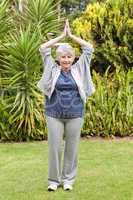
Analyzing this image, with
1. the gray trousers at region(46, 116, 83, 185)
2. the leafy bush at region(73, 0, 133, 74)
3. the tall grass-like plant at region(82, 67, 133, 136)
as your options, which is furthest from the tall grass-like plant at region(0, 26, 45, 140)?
the gray trousers at region(46, 116, 83, 185)

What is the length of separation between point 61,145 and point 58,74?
887 mm

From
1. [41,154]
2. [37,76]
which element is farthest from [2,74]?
[41,154]

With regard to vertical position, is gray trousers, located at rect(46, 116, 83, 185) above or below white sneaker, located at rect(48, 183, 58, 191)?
above

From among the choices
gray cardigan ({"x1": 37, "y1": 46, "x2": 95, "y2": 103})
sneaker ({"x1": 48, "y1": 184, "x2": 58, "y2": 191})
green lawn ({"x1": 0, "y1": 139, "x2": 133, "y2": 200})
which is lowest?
green lawn ({"x1": 0, "y1": 139, "x2": 133, "y2": 200})

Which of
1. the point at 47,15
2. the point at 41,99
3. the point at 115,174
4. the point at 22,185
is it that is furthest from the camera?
the point at 47,15

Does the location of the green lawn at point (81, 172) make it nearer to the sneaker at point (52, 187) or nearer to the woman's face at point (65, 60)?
the sneaker at point (52, 187)

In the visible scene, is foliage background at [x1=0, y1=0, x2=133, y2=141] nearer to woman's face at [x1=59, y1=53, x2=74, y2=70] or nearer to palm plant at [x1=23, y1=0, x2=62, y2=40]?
palm plant at [x1=23, y1=0, x2=62, y2=40]

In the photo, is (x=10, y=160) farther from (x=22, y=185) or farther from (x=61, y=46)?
(x=61, y=46)

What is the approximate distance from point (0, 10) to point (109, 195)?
5855 mm

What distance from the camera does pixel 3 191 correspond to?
6.70m

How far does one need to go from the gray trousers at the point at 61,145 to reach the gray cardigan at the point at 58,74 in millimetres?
339

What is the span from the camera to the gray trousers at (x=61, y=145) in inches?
252

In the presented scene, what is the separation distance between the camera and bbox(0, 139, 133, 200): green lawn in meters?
6.51

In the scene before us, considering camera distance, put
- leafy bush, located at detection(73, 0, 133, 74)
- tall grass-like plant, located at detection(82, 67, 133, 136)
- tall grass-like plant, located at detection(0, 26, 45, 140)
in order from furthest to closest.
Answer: leafy bush, located at detection(73, 0, 133, 74), tall grass-like plant, located at detection(82, 67, 133, 136), tall grass-like plant, located at detection(0, 26, 45, 140)
